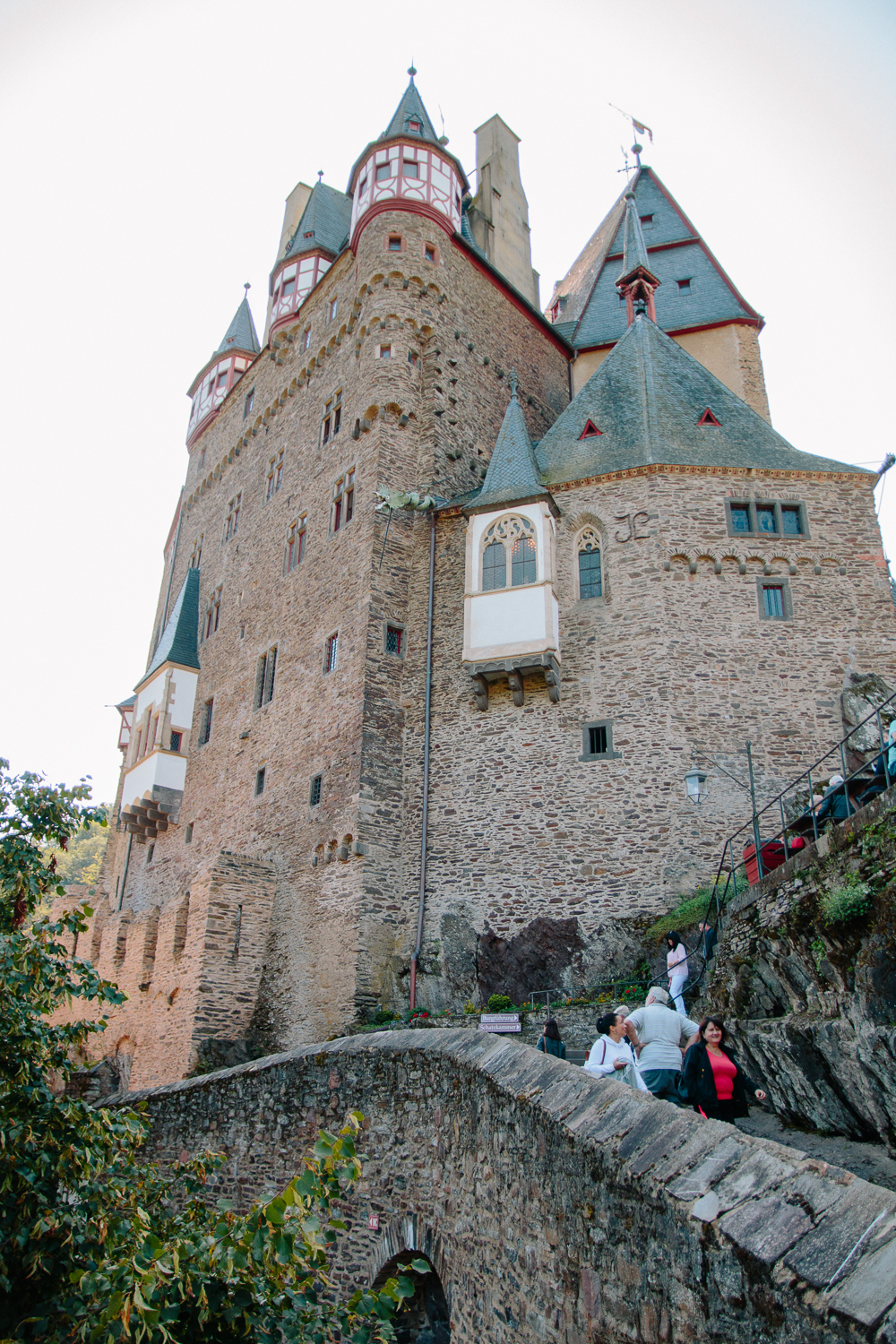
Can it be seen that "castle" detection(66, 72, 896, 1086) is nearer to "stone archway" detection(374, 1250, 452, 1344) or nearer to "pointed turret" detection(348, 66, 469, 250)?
"pointed turret" detection(348, 66, 469, 250)

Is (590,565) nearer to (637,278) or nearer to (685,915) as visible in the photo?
(685,915)

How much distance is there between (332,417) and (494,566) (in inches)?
340

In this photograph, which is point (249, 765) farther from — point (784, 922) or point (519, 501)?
point (784, 922)

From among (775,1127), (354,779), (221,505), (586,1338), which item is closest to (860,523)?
(354,779)

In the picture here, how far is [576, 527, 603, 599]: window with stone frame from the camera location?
66.7 feet

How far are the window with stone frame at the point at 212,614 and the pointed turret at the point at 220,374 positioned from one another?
8.64 m

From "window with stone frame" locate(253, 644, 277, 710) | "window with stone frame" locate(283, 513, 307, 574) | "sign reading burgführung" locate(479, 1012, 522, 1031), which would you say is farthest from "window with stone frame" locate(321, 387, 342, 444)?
"sign reading burgführung" locate(479, 1012, 522, 1031)

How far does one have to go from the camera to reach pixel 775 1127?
28.5 feet

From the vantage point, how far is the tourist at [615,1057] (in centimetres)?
728

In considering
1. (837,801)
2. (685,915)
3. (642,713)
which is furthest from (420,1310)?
(642,713)

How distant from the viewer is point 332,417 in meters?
26.6

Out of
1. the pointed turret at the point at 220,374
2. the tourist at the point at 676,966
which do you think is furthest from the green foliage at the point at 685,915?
the pointed turret at the point at 220,374

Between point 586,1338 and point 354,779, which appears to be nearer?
point 586,1338

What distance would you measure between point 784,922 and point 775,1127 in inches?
71.8
